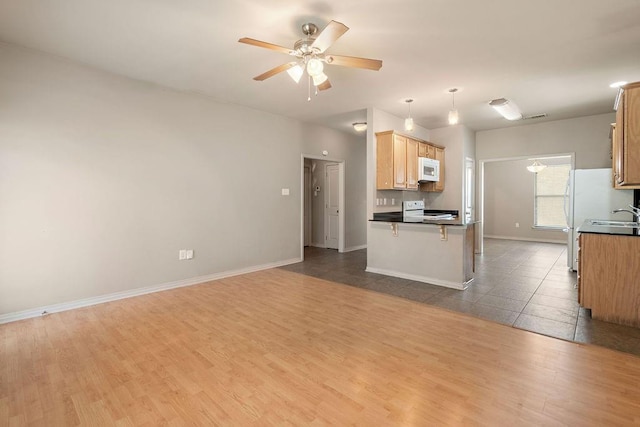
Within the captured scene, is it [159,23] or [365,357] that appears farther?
[159,23]

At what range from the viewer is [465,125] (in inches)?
238

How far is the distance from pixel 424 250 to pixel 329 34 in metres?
3.17

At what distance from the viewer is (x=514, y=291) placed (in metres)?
3.83

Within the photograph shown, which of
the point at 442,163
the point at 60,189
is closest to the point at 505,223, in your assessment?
the point at 442,163

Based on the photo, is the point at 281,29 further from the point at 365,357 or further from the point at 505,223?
the point at 505,223

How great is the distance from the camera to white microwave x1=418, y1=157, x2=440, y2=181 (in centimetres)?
547

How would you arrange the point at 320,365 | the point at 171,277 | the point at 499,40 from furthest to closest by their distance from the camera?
the point at 171,277, the point at 499,40, the point at 320,365

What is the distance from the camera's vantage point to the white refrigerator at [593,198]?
440 centimetres

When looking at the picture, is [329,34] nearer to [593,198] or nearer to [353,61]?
[353,61]

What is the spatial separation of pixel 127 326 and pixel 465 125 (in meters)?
6.41

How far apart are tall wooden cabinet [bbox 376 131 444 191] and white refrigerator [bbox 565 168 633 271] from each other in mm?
2401

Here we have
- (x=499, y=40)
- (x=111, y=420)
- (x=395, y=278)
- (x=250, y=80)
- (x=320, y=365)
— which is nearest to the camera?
(x=111, y=420)

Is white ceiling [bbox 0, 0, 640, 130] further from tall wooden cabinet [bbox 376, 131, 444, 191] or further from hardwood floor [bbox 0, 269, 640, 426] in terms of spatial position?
hardwood floor [bbox 0, 269, 640, 426]

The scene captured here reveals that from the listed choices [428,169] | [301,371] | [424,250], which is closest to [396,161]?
[428,169]
